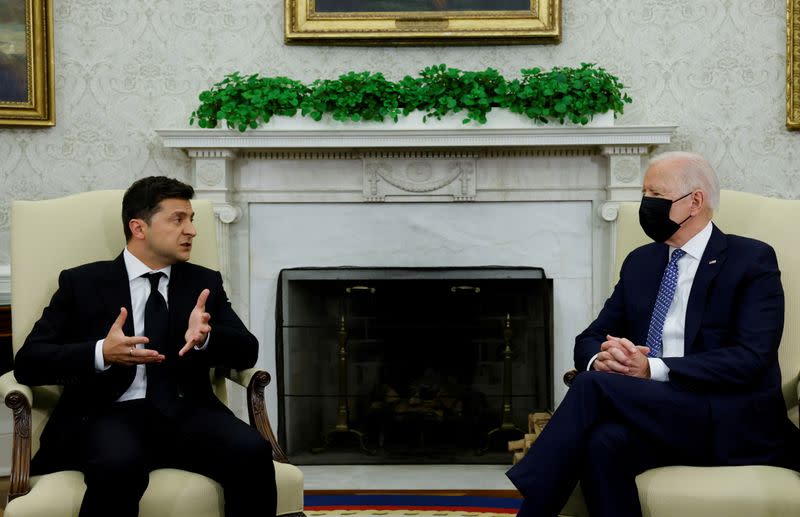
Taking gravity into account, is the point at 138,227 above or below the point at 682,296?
above

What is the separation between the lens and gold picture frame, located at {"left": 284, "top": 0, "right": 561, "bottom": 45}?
4527 mm

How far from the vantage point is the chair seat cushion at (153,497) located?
7.70 feet

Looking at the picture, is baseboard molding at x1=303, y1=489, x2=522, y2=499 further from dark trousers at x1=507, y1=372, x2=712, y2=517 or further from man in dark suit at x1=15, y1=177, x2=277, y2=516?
dark trousers at x1=507, y1=372, x2=712, y2=517

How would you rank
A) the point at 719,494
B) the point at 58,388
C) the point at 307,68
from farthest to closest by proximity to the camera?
the point at 307,68, the point at 58,388, the point at 719,494

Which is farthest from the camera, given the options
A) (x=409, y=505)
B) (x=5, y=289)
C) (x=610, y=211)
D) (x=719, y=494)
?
(x=610, y=211)

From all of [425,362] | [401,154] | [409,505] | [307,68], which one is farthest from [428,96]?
[409,505]

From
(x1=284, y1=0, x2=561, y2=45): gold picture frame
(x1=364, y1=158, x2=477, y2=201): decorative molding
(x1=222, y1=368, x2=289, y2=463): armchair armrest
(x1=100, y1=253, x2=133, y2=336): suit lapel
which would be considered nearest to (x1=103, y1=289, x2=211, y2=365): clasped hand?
(x1=100, y1=253, x2=133, y2=336): suit lapel

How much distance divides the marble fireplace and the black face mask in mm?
1555

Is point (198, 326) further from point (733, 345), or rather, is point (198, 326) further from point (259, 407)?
point (733, 345)

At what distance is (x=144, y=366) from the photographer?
2777 mm

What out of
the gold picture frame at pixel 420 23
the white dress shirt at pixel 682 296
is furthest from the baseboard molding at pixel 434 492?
the gold picture frame at pixel 420 23

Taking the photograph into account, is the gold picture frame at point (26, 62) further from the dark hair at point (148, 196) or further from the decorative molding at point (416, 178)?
the dark hair at point (148, 196)

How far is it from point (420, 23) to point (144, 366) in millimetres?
2476

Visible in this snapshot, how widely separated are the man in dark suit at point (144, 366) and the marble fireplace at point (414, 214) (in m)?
1.51
